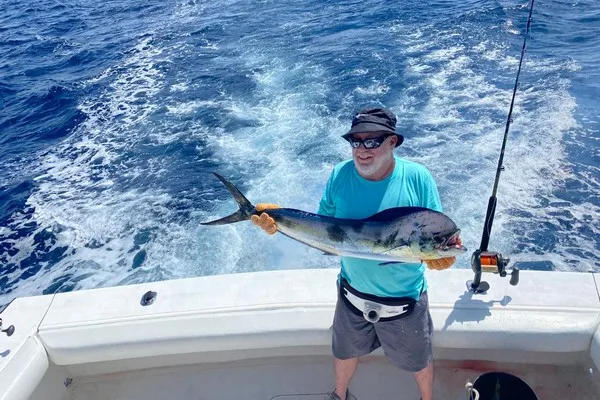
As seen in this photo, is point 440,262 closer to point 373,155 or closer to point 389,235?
point 389,235

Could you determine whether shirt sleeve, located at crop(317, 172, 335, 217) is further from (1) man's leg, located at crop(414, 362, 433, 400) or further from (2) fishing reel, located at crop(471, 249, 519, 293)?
(1) man's leg, located at crop(414, 362, 433, 400)

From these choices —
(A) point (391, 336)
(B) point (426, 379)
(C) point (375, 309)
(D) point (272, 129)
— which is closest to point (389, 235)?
(C) point (375, 309)

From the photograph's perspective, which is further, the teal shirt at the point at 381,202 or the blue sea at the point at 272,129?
the blue sea at the point at 272,129

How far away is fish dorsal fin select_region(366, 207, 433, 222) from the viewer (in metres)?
1.90

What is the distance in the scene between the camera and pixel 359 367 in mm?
2863

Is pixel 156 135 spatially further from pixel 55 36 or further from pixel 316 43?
pixel 55 36

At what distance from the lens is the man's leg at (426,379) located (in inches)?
93.2

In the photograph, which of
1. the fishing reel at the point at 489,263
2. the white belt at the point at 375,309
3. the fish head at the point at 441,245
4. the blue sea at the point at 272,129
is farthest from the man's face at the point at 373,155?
the blue sea at the point at 272,129

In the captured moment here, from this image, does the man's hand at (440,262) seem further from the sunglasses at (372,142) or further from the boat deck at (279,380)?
the boat deck at (279,380)

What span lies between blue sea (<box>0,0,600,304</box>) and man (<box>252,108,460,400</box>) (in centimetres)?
290

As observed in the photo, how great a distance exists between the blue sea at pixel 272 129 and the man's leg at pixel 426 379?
288 cm

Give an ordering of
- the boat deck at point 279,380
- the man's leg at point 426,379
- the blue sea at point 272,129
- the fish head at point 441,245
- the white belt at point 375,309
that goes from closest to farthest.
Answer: the fish head at point 441,245 < the white belt at point 375,309 < the man's leg at point 426,379 < the boat deck at point 279,380 < the blue sea at point 272,129

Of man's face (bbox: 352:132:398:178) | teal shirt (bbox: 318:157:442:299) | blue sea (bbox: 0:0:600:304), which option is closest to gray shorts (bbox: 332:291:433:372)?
teal shirt (bbox: 318:157:442:299)

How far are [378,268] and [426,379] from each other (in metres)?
0.69
